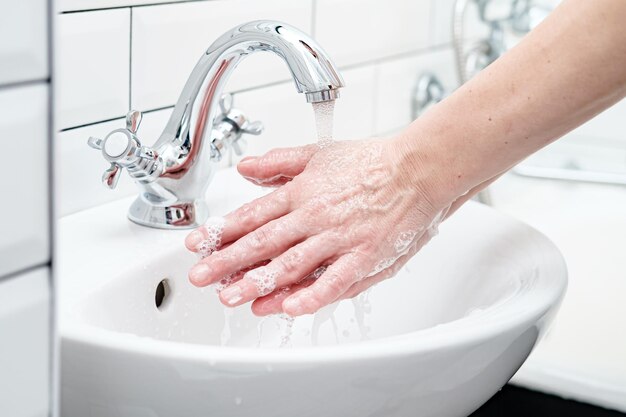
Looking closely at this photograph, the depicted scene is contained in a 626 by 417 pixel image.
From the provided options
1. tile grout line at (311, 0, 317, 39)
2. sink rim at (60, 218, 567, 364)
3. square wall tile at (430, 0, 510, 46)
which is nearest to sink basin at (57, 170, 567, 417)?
sink rim at (60, 218, 567, 364)

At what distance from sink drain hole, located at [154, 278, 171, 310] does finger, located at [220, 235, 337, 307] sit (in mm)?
139

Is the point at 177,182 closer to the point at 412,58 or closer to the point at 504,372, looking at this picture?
the point at 504,372

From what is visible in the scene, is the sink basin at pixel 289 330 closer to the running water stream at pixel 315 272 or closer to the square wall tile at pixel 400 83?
the running water stream at pixel 315 272

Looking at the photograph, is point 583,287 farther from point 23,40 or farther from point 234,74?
point 23,40

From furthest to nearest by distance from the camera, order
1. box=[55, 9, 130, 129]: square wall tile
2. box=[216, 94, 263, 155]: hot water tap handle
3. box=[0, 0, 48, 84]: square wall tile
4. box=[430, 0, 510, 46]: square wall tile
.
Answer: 1. box=[430, 0, 510, 46]: square wall tile
2. box=[216, 94, 263, 155]: hot water tap handle
3. box=[55, 9, 130, 129]: square wall tile
4. box=[0, 0, 48, 84]: square wall tile

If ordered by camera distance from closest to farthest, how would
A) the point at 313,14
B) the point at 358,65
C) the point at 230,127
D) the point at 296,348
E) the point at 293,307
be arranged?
the point at 296,348, the point at 293,307, the point at 230,127, the point at 313,14, the point at 358,65

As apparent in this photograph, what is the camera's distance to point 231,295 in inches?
27.1

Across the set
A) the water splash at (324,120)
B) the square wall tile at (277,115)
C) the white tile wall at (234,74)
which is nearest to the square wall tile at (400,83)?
the white tile wall at (234,74)

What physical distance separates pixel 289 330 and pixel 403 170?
165mm

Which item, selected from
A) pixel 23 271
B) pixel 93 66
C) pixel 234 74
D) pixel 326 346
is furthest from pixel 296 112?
pixel 23 271

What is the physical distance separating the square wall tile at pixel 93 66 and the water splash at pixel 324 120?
0.21m

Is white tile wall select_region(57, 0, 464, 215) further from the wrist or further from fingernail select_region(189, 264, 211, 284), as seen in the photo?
the wrist

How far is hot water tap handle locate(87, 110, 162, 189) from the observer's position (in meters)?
0.76

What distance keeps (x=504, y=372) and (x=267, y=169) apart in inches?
10.6
